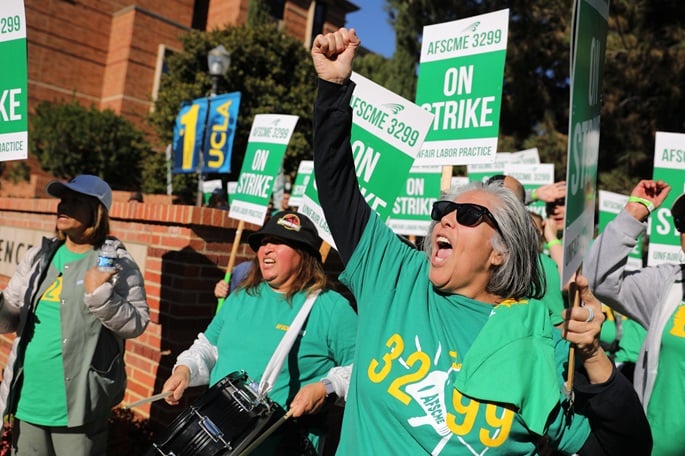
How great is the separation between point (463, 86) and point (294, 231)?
1.28 meters

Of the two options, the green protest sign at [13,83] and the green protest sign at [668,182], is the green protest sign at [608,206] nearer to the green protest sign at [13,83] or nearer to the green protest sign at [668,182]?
the green protest sign at [668,182]

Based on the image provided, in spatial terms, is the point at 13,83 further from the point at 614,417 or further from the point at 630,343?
the point at 630,343

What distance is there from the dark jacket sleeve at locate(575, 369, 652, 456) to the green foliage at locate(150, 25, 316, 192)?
52.7 feet

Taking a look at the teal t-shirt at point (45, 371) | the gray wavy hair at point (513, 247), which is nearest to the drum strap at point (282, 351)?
the gray wavy hair at point (513, 247)

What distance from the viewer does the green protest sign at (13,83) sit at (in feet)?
9.22

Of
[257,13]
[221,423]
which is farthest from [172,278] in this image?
[257,13]

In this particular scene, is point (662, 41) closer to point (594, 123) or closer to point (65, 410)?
point (594, 123)

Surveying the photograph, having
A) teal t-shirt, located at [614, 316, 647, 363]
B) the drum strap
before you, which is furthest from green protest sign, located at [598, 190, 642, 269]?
the drum strap

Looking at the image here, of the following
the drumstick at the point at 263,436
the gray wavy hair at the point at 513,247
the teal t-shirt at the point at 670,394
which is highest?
the gray wavy hair at the point at 513,247

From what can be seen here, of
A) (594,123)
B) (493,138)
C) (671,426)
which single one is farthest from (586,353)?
(493,138)

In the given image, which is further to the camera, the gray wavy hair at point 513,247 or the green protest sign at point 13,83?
the green protest sign at point 13,83

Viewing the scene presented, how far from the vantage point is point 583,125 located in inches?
65.2

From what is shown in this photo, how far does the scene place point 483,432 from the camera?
5.15 feet

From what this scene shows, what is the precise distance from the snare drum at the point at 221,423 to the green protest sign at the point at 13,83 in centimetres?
157
